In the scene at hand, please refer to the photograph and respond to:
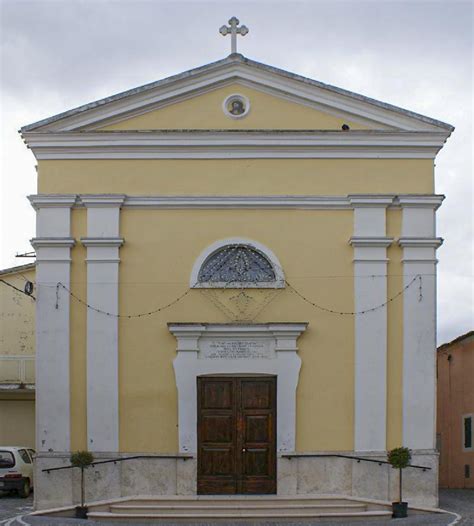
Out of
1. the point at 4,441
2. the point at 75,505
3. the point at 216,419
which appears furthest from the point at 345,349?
the point at 4,441

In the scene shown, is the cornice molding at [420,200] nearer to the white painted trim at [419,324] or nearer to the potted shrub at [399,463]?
the white painted trim at [419,324]

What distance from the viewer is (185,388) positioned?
19.2 m

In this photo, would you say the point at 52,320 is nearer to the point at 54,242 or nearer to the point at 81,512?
the point at 54,242

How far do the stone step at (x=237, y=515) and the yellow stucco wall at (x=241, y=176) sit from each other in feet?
19.3

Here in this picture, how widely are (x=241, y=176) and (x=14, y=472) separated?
30.8ft

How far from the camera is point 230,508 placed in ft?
59.7

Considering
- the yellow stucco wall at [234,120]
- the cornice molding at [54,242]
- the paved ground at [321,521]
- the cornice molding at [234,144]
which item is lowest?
the paved ground at [321,521]

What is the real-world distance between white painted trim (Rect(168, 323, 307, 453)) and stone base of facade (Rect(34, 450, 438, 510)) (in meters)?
0.51

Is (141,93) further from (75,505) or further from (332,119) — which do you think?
(75,505)

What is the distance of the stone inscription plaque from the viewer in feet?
63.6

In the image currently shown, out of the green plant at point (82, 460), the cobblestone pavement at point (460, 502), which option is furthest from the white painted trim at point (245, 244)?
the cobblestone pavement at point (460, 502)

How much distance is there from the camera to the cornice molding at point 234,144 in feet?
64.2

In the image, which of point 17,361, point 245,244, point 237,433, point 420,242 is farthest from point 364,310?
point 17,361

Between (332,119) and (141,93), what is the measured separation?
366 centimetres
